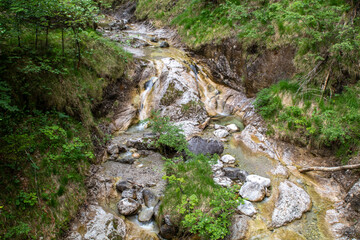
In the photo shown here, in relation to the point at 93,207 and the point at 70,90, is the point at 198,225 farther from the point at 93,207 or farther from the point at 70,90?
the point at 70,90

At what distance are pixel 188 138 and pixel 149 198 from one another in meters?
3.00

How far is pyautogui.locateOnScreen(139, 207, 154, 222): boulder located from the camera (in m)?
4.83

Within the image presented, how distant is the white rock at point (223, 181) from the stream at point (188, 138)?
2.77 ft

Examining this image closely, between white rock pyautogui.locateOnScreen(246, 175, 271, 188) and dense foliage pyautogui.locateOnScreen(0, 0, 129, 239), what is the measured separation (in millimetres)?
4384

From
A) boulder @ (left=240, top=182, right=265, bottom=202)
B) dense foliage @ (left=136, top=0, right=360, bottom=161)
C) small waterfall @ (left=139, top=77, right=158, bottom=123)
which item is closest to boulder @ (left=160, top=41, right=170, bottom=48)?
small waterfall @ (left=139, top=77, right=158, bottom=123)

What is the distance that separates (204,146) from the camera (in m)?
7.27

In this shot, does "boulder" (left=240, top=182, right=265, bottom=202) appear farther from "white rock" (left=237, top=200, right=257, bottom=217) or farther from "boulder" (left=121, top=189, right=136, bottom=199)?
"boulder" (left=121, top=189, right=136, bottom=199)

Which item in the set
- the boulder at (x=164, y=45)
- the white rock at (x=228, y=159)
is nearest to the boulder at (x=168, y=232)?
the white rock at (x=228, y=159)

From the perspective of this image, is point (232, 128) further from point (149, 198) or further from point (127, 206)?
point (127, 206)

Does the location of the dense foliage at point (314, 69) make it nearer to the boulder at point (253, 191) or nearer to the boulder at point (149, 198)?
the boulder at point (253, 191)

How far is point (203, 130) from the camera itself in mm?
8578

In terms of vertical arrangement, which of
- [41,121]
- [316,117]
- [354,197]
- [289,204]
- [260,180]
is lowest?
[260,180]

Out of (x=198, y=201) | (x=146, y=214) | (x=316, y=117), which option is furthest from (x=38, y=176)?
(x=316, y=117)

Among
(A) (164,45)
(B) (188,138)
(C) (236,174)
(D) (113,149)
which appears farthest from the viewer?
(A) (164,45)
